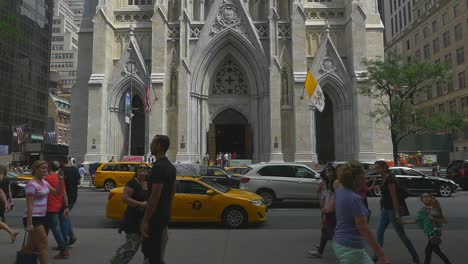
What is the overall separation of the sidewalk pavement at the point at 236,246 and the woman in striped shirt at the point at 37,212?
5.13ft

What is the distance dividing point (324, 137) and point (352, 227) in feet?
100

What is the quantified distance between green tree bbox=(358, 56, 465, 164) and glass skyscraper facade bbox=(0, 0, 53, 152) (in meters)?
47.3

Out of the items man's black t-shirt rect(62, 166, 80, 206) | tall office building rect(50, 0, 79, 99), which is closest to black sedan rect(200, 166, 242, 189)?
man's black t-shirt rect(62, 166, 80, 206)

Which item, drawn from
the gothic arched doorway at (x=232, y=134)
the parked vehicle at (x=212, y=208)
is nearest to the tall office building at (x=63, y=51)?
the gothic arched doorway at (x=232, y=134)

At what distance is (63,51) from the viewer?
104 meters

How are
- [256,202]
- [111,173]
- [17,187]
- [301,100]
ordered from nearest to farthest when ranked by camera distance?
1. [256,202]
2. [17,187]
3. [111,173]
4. [301,100]

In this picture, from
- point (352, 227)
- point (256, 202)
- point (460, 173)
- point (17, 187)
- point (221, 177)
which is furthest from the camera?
point (460, 173)

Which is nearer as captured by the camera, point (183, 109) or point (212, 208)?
point (212, 208)

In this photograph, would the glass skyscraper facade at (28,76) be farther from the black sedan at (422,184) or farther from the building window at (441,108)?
the building window at (441,108)

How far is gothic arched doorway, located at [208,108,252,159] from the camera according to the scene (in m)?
32.8

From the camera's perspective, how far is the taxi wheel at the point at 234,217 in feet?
34.3

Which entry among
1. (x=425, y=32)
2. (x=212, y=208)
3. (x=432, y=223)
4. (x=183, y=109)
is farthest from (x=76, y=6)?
(x=432, y=223)

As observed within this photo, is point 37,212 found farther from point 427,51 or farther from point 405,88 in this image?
point 427,51

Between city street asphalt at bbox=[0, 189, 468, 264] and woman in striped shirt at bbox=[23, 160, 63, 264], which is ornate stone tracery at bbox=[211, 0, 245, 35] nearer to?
city street asphalt at bbox=[0, 189, 468, 264]
